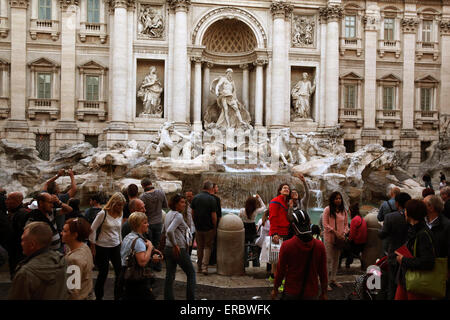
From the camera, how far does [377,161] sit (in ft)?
63.5

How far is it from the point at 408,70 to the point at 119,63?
18.0 metres

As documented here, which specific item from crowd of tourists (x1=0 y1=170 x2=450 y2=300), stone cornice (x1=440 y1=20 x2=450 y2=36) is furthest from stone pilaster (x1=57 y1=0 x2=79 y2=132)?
stone cornice (x1=440 y1=20 x2=450 y2=36)

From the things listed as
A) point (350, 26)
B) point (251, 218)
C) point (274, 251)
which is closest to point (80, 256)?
point (274, 251)

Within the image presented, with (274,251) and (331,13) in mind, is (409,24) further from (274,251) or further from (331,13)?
(274,251)

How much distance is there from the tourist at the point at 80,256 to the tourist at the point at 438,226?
364cm

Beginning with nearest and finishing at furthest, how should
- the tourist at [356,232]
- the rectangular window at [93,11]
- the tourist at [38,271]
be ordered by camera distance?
the tourist at [38,271]
the tourist at [356,232]
the rectangular window at [93,11]

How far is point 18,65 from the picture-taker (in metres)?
22.1

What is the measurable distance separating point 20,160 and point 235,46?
1397 centimetres

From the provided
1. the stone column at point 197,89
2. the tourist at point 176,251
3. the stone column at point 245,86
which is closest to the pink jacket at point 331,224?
the tourist at point 176,251

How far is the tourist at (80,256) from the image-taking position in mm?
4023

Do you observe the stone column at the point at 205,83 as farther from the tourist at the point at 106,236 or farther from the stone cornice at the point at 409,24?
the tourist at the point at 106,236

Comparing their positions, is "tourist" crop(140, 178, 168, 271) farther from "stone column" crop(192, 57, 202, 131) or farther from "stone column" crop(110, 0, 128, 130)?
"stone column" crop(192, 57, 202, 131)

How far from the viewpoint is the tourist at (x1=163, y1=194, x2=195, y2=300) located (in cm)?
544

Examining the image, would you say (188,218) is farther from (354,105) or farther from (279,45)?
(354,105)
